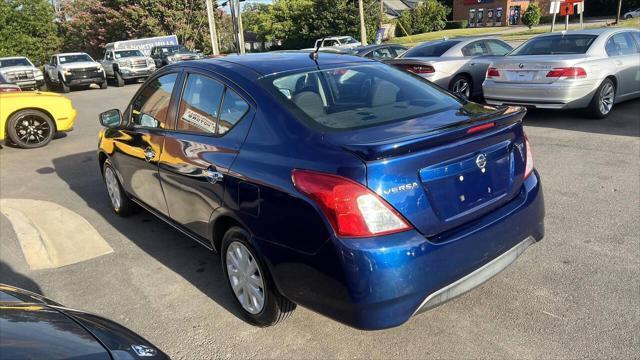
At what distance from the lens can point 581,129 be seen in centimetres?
783

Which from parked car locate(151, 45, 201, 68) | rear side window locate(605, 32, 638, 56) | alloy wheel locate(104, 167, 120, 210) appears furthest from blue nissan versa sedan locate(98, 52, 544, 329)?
parked car locate(151, 45, 201, 68)

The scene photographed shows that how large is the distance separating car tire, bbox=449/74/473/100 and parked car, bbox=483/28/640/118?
4.94ft

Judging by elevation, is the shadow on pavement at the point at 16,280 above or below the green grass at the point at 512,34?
above

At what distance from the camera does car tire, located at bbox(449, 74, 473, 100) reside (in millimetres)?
10523

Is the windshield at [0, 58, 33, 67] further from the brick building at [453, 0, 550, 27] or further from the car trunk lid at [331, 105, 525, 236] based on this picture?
the brick building at [453, 0, 550, 27]

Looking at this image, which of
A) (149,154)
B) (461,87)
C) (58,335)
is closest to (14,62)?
(461,87)

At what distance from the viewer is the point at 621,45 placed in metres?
8.87

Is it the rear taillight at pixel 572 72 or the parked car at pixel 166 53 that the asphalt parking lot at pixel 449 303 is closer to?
the rear taillight at pixel 572 72

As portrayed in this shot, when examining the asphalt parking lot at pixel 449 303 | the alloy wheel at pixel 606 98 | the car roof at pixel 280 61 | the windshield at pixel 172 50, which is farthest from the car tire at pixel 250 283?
the windshield at pixel 172 50

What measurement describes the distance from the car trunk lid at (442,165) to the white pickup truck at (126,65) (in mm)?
24460

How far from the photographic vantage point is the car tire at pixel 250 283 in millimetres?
2937

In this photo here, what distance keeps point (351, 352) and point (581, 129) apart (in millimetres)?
6566

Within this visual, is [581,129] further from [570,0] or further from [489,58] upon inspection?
[570,0]

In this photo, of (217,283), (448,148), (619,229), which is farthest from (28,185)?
(619,229)
